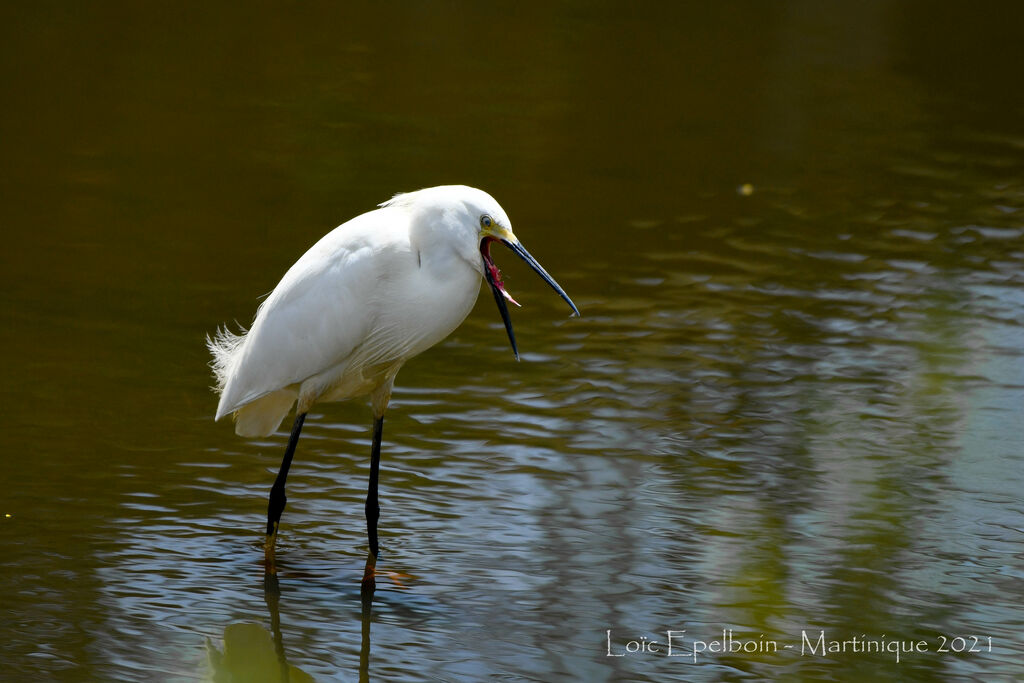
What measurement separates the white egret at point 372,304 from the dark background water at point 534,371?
19.5 inches

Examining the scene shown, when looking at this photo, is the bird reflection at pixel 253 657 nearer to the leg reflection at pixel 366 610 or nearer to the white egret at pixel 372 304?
the leg reflection at pixel 366 610

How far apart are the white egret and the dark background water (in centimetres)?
50

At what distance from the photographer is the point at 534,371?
20.7ft

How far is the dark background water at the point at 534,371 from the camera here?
434 centimetres

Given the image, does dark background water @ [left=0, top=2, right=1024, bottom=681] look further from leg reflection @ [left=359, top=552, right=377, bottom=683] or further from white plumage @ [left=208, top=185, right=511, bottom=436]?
white plumage @ [left=208, top=185, right=511, bottom=436]

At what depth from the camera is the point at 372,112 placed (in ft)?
32.9

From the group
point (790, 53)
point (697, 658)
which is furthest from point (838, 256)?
point (790, 53)

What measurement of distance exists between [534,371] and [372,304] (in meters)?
2.00

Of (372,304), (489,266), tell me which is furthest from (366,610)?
(489,266)

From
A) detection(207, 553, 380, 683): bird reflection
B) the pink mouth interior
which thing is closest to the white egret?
the pink mouth interior

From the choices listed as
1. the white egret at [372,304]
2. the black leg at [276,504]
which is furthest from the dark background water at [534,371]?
the white egret at [372,304]

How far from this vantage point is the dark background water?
14.2 ft

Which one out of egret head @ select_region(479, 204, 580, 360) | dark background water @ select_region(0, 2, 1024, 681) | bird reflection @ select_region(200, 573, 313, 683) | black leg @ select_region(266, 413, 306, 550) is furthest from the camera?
black leg @ select_region(266, 413, 306, 550)

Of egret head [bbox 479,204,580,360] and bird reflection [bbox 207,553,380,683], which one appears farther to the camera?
egret head [bbox 479,204,580,360]
